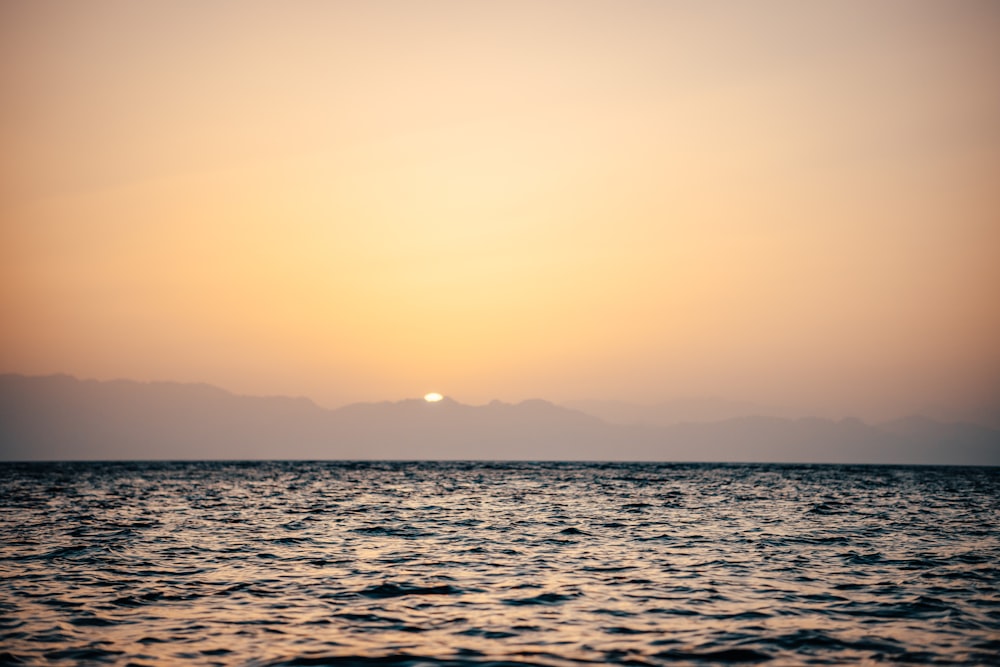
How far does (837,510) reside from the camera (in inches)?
1992

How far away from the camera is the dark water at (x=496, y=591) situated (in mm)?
15267

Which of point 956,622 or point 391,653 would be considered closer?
point 391,653

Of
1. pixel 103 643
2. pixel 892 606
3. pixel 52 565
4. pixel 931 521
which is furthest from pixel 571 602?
pixel 931 521

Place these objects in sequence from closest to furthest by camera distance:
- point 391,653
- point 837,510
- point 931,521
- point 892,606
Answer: point 391,653
point 892,606
point 931,521
point 837,510

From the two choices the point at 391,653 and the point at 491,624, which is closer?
the point at 391,653

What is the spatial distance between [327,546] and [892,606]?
19411 millimetres

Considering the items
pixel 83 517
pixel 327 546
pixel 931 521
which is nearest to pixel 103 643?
pixel 327 546

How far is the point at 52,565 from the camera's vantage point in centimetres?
2538

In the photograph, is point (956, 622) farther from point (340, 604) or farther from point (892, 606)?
point (340, 604)

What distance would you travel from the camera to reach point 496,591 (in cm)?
2122

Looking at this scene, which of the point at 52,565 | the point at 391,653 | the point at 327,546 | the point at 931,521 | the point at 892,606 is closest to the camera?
the point at 391,653

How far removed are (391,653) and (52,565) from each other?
15915mm

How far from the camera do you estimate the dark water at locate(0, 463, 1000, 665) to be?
15.3 m

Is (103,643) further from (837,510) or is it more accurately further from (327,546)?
(837,510)
